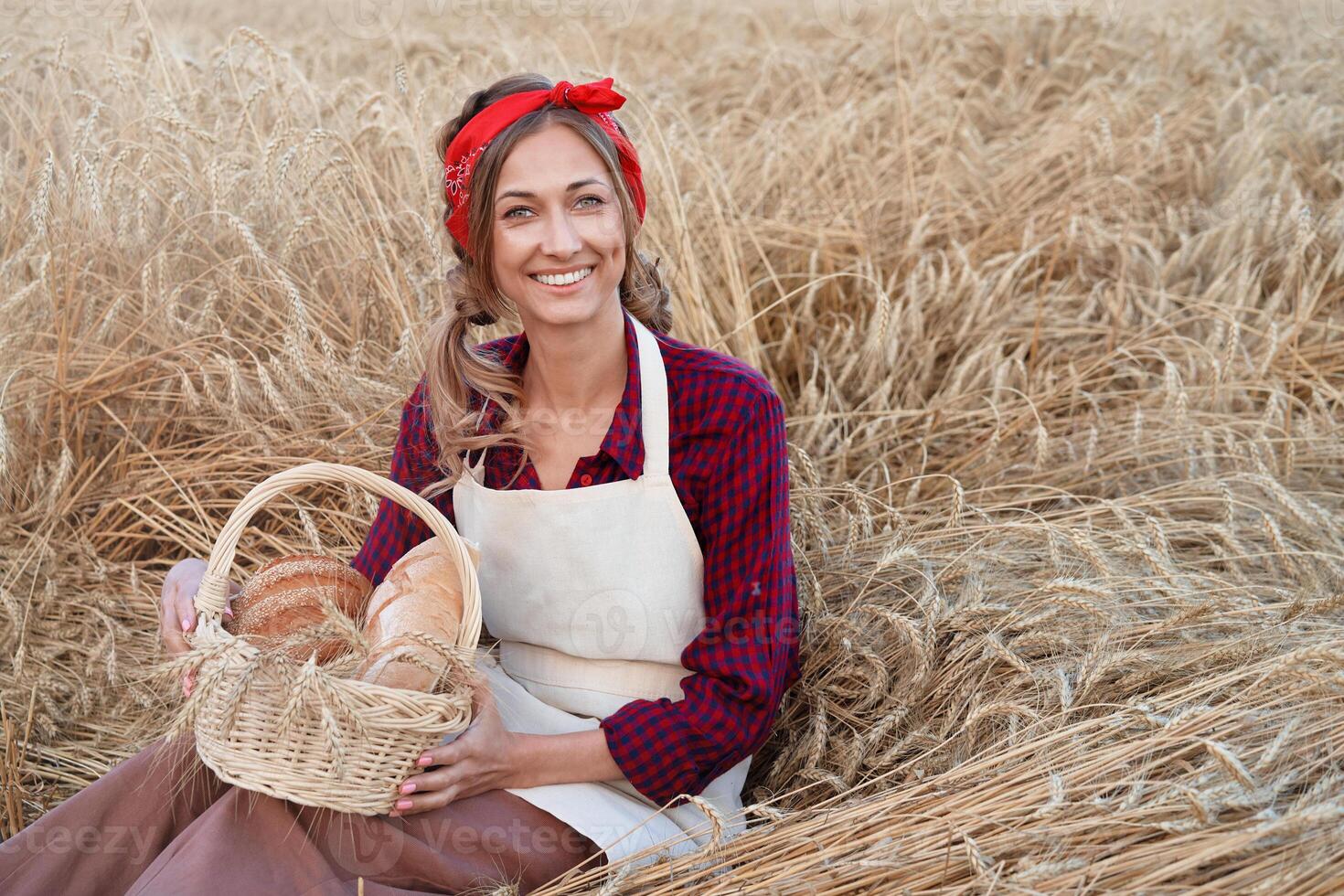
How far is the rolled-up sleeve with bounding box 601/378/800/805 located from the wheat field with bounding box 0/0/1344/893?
0.16 m

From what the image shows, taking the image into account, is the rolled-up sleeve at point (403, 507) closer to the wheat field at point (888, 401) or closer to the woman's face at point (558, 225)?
the woman's face at point (558, 225)

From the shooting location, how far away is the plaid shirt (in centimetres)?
187

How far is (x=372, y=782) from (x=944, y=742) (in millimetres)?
935

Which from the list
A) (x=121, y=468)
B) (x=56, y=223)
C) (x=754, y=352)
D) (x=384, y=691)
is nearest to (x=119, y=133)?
(x=56, y=223)

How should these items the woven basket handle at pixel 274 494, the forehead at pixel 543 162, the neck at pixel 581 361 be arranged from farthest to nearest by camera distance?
the neck at pixel 581 361, the forehead at pixel 543 162, the woven basket handle at pixel 274 494

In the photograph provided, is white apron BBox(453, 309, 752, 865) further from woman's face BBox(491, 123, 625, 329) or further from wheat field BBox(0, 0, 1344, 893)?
wheat field BBox(0, 0, 1344, 893)

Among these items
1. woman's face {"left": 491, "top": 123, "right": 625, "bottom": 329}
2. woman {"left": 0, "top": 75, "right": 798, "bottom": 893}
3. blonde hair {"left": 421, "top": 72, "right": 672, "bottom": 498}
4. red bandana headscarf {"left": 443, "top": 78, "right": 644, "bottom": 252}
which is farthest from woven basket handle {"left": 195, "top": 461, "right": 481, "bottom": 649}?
red bandana headscarf {"left": 443, "top": 78, "right": 644, "bottom": 252}

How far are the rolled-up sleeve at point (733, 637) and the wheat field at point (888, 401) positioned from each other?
0.52 ft

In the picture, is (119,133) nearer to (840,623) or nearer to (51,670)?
(51,670)

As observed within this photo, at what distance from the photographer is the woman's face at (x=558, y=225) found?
1937 millimetres

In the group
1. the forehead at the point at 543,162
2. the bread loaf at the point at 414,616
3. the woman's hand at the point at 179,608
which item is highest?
the forehead at the point at 543,162

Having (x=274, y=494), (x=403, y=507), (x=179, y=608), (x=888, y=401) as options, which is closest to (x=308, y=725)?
(x=274, y=494)

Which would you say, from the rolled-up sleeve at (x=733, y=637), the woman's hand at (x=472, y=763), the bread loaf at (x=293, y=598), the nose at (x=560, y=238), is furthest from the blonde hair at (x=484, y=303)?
the woman's hand at (x=472, y=763)

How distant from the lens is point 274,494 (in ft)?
5.70
